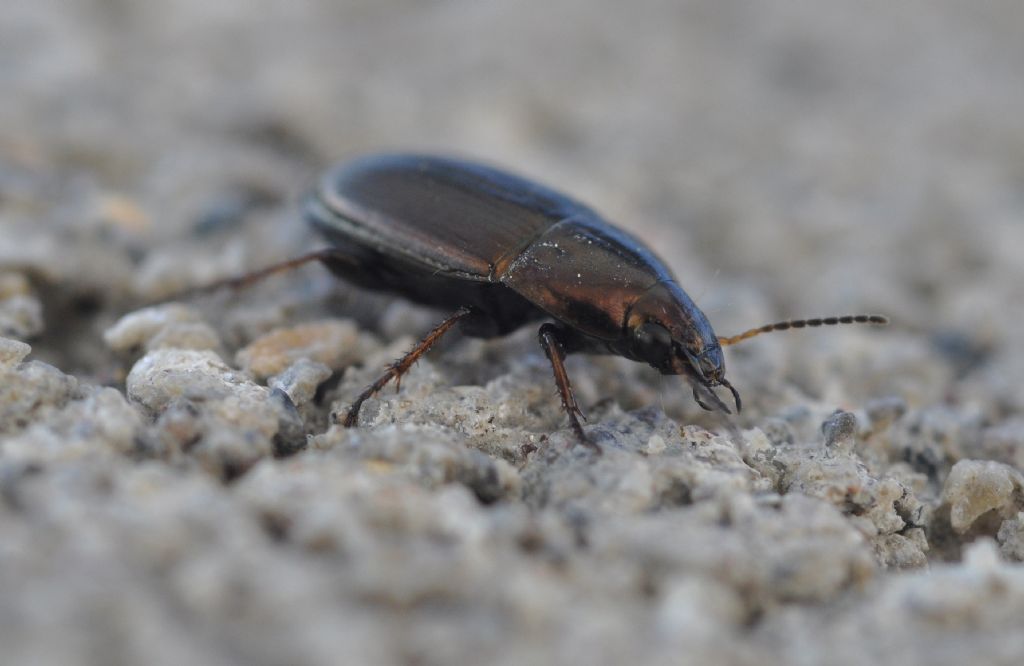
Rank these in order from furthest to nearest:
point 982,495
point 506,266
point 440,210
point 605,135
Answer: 1. point 605,135
2. point 440,210
3. point 506,266
4. point 982,495

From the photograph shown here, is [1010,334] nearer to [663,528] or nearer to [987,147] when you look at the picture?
[987,147]

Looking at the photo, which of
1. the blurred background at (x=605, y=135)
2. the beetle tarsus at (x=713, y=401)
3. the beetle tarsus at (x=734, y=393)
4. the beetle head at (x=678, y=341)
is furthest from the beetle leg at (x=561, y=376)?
the blurred background at (x=605, y=135)

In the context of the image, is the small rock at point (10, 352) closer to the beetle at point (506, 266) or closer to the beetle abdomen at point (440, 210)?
the beetle at point (506, 266)

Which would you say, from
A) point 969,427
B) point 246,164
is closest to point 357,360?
point 246,164

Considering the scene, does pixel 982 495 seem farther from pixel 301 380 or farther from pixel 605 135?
pixel 605 135

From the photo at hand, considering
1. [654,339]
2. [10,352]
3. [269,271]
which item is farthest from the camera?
[269,271]

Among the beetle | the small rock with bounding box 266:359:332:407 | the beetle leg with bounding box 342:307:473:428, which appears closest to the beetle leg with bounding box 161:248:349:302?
the beetle

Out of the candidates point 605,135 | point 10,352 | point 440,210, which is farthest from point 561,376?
point 605,135
